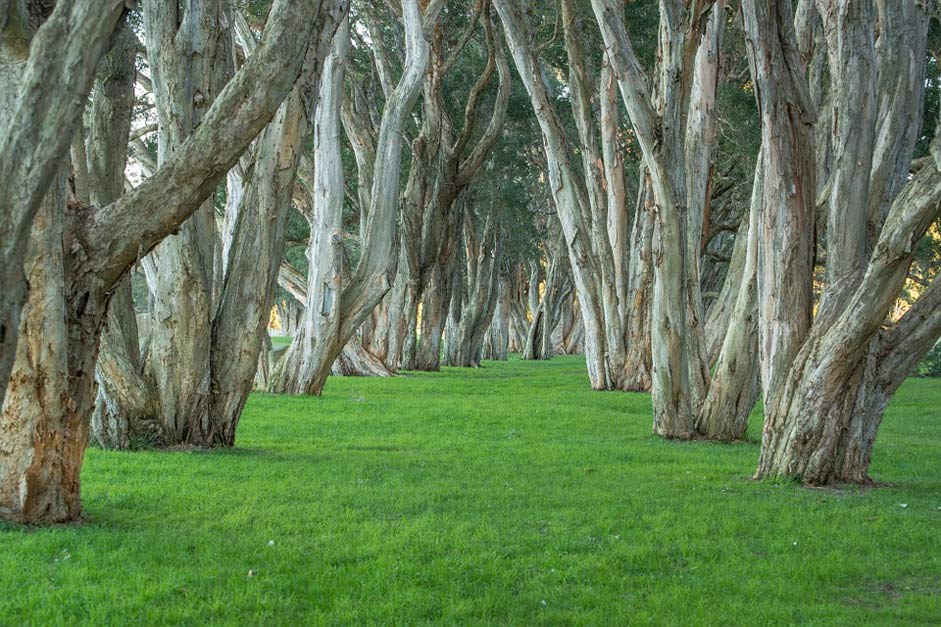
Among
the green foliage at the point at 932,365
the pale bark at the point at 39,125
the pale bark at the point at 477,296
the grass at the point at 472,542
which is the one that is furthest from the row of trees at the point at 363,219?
the green foliage at the point at 932,365

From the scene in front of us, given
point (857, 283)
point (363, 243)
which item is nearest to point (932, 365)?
point (363, 243)

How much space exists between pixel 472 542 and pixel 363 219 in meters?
16.8

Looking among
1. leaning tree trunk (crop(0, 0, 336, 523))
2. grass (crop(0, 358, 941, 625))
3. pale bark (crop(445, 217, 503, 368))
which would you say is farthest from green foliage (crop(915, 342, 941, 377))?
leaning tree trunk (crop(0, 0, 336, 523))

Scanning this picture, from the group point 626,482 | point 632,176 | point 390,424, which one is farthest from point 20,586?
point 632,176

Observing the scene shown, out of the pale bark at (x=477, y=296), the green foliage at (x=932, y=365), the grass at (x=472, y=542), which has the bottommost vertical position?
the grass at (x=472, y=542)

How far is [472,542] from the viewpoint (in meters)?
5.92

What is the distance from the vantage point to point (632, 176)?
30219 mm

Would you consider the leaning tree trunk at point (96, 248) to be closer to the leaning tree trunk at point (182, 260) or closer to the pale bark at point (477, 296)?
the leaning tree trunk at point (182, 260)

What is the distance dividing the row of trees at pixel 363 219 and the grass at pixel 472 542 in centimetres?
76

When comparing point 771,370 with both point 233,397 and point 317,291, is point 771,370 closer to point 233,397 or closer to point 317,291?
point 233,397

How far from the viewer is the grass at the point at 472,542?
4.70 m

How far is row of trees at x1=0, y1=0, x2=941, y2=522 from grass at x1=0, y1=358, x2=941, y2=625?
29.9 inches

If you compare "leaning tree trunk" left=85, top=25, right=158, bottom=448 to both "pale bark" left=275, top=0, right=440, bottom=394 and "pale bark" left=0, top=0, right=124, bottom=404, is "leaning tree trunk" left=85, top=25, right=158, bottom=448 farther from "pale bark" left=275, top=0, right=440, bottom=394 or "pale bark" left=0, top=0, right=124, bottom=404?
"pale bark" left=275, top=0, right=440, bottom=394

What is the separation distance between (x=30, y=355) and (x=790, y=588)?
432 centimetres
